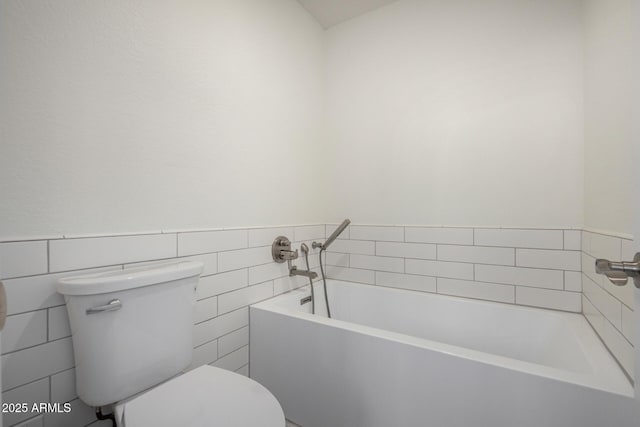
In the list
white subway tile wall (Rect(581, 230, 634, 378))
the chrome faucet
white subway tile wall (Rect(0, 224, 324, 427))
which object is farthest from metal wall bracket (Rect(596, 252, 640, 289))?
white subway tile wall (Rect(0, 224, 324, 427))

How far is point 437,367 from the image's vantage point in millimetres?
946

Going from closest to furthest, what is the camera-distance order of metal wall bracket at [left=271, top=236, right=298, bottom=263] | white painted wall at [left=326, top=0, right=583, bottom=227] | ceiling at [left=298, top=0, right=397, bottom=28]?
white painted wall at [left=326, top=0, right=583, bottom=227], metal wall bracket at [left=271, top=236, right=298, bottom=263], ceiling at [left=298, top=0, right=397, bottom=28]

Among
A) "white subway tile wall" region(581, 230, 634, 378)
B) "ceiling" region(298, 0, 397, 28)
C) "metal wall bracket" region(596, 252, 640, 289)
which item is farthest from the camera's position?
"ceiling" region(298, 0, 397, 28)

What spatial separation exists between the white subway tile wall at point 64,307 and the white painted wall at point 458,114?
0.96 meters

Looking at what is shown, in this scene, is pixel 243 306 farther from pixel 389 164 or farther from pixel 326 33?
pixel 326 33

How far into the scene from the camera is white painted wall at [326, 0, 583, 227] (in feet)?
4.37

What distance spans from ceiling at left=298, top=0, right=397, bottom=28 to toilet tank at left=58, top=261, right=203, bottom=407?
1851 mm

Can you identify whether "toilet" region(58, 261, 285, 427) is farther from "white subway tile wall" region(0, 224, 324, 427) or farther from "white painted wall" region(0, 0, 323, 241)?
"white painted wall" region(0, 0, 323, 241)

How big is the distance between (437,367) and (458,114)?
1334 mm

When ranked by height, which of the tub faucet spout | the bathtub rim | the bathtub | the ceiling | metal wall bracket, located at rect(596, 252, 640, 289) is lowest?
the bathtub

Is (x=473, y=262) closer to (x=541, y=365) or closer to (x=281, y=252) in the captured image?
(x=541, y=365)

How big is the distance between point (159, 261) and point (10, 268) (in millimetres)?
384

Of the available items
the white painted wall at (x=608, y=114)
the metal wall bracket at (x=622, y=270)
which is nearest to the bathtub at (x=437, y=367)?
the metal wall bracket at (x=622, y=270)

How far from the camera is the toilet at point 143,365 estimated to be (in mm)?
751
